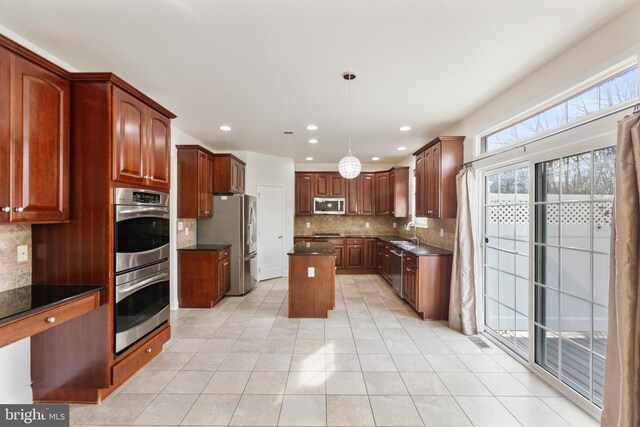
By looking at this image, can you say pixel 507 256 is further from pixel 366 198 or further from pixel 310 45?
pixel 366 198

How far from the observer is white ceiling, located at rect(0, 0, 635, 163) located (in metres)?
1.91

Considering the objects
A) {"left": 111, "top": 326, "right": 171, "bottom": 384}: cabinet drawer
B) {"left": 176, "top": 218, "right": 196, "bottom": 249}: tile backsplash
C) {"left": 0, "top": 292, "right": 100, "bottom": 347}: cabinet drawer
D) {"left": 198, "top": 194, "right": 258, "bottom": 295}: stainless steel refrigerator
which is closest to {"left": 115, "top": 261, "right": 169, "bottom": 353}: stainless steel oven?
{"left": 111, "top": 326, "right": 171, "bottom": 384}: cabinet drawer

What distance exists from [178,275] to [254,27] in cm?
377

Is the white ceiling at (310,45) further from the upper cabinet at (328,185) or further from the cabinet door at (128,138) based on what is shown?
the upper cabinet at (328,185)

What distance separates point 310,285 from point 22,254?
294 cm

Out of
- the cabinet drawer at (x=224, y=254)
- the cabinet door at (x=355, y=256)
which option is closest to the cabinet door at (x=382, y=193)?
the cabinet door at (x=355, y=256)

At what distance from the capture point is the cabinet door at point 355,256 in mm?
7141

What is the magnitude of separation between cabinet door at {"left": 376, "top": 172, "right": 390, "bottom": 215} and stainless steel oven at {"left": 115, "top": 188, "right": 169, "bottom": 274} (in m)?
5.30

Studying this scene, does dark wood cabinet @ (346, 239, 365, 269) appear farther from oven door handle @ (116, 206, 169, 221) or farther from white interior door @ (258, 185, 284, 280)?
oven door handle @ (116, 206, 169, 221)

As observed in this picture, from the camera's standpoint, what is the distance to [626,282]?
1.61 metres

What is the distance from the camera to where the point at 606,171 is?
2082 mm

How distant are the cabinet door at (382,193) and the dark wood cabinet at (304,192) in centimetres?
163

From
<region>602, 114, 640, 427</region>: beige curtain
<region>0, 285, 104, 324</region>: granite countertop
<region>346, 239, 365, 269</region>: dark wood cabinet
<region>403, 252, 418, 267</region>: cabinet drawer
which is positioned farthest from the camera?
<region>346, 239, 365, 269</region>: dark wood cabinet

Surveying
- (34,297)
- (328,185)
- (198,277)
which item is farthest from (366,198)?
(34,297)
